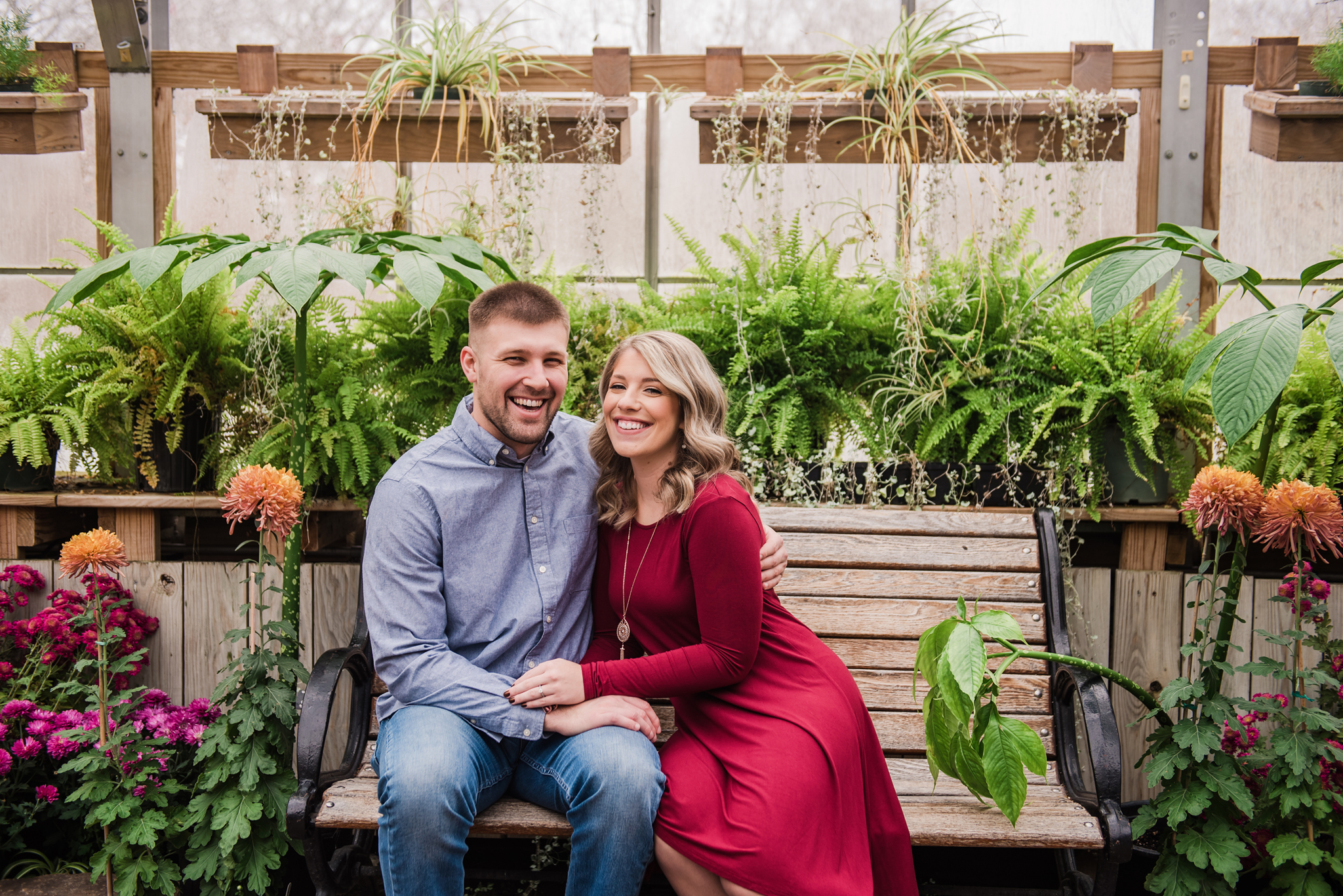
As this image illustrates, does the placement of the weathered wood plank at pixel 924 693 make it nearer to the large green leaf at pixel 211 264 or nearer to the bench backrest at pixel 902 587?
the bench backrest at pixel 902 587

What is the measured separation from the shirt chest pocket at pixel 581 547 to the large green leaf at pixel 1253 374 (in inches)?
58.8

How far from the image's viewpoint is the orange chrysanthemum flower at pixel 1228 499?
2.32 metres

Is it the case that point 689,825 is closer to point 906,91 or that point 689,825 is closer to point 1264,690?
point 1264,690

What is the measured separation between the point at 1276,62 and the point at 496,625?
146 inches

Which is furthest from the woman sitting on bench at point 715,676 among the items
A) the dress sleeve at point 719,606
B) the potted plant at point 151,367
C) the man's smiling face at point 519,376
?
the potted plant at point 151,367

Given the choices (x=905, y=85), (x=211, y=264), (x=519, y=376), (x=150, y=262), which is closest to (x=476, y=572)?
(x=519, y=376)

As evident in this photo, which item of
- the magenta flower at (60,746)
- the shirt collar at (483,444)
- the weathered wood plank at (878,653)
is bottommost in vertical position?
the magenta flower at (60,746)

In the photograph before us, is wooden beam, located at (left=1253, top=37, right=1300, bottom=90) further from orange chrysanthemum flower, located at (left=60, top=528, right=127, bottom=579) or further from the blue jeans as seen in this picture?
orange chrysanthemum flower, located at (left=60, top=528, right=127, bottom=579)

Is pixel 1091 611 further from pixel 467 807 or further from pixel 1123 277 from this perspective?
pixel 467 807

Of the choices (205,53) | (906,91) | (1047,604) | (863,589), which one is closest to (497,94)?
(205,53)

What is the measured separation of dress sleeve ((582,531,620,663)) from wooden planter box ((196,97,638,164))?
6.28 feet

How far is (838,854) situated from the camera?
1.93 meters

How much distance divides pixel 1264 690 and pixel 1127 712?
0.45 meters

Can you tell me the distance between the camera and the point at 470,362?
2402mm
